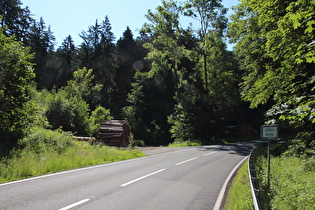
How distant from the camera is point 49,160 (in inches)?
381

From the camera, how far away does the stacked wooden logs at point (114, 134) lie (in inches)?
950

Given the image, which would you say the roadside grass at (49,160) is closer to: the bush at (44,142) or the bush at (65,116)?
the bush at (44,142)

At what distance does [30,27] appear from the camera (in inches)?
2078

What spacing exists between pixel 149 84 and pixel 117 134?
87.6 feet

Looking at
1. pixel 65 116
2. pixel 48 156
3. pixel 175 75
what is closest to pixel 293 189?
pixel 48 156

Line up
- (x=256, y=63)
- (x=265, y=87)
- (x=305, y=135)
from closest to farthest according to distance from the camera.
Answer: (x=305, y=135)
(x=265, y=87)
(x=256, y=63)

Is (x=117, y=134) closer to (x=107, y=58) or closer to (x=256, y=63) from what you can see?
(x=256, y=63)

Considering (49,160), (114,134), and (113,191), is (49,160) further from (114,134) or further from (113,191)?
(114,134)

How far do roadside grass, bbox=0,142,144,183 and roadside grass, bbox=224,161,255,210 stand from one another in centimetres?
702

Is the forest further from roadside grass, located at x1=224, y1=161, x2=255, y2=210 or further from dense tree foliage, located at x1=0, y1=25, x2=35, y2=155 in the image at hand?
roadside grass, located at x1=224, y1=161, x2=255, y2=210

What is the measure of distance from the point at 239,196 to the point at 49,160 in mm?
8136

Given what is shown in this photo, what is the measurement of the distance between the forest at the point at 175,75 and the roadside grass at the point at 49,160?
4.99 ft

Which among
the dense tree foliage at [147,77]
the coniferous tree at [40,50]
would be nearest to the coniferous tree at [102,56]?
the dense tree foliage at [147,77]

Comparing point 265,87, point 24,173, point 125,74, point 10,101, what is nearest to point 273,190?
point 265,87
